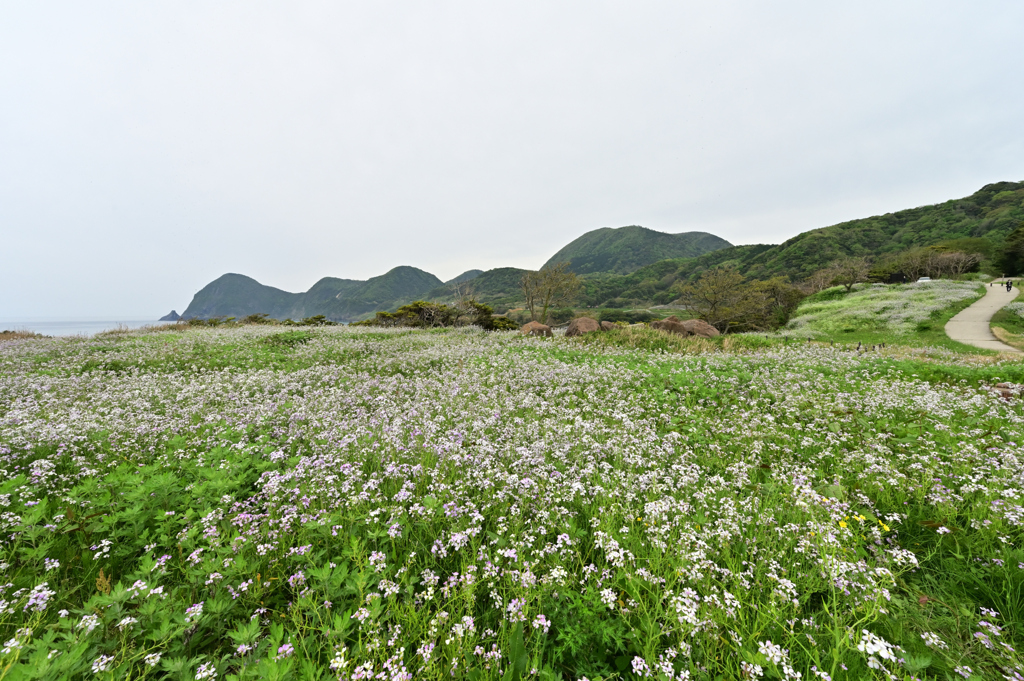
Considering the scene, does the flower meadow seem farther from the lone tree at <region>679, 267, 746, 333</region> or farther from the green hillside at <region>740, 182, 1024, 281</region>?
the green hillside at <region>740, 182, 1024, 281</region>

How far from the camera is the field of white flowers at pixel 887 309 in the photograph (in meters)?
27.3

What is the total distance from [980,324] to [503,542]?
129ft

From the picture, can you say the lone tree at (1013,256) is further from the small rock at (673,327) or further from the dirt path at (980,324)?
the small rock at (673,327)

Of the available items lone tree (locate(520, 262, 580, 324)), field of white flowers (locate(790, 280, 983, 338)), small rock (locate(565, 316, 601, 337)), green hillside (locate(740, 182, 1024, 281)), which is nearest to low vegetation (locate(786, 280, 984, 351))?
field of white flowers (locate(790, 280, 983, 338))

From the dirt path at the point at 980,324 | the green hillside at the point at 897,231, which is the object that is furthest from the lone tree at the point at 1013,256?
the green hillside at the point at 897,231

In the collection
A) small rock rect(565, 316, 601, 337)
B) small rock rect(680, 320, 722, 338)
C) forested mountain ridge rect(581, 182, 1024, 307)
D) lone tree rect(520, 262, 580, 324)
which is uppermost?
forested mountain ridge rect(581, 182, 1024, 307)

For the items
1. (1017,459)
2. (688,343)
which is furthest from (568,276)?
(1017,459)

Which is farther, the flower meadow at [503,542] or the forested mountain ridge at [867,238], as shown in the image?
the forested mountain ridge at [867,238]

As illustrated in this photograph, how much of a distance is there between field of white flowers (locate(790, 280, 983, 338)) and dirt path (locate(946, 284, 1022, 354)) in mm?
1156

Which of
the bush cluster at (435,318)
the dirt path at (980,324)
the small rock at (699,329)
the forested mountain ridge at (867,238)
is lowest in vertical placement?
the dirt path at (980,324)

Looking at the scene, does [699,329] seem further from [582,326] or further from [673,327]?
[582,326]

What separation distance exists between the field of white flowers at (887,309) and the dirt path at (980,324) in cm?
116

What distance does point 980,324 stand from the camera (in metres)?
24.1

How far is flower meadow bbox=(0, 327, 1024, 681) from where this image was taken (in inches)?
96.8
